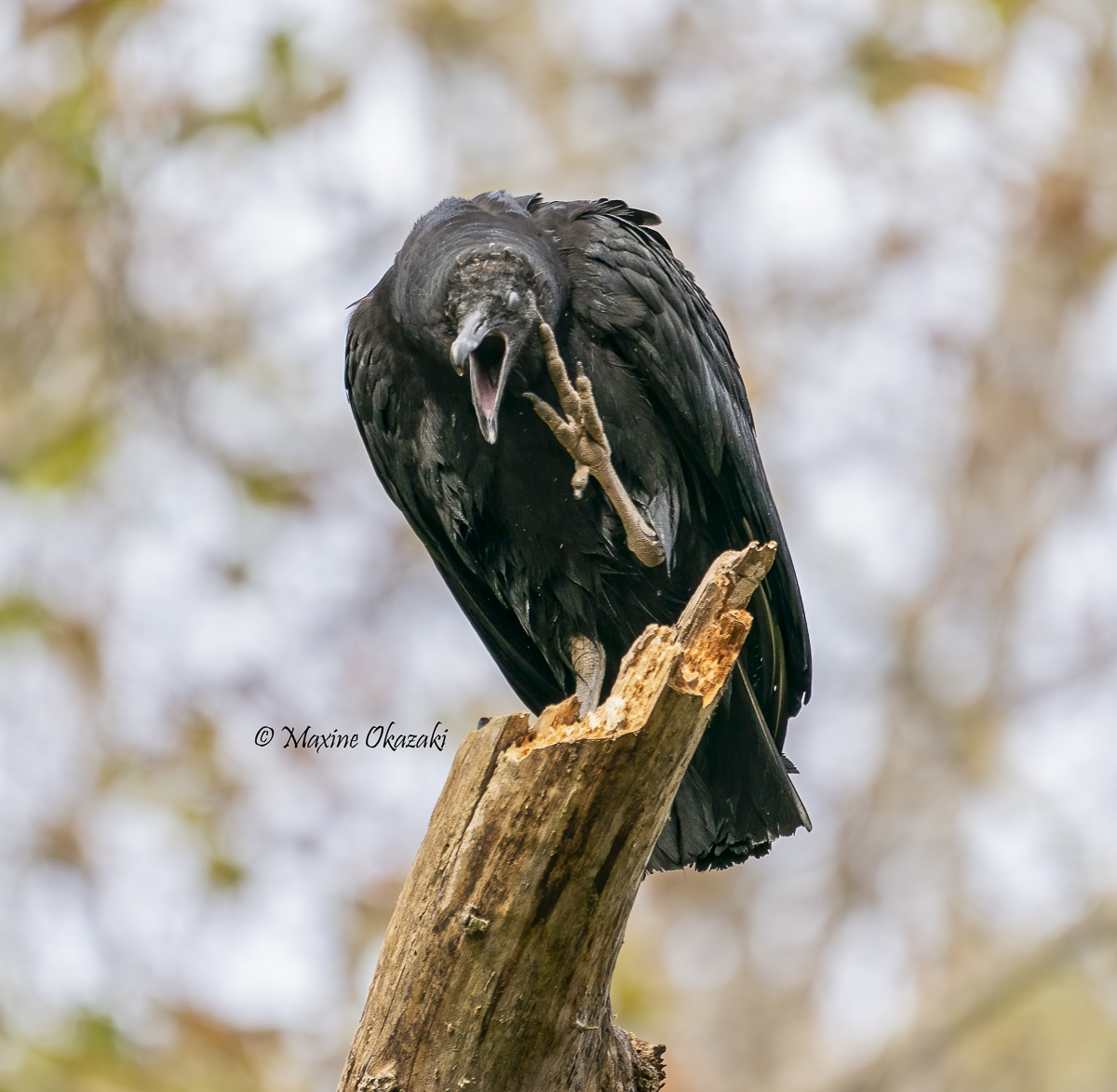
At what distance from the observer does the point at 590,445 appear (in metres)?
3.59

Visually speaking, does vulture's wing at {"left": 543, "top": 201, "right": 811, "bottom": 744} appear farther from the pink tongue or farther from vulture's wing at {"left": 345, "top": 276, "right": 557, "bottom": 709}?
vulture's wing at {"left": 345, "top": 276, "right": 557, "bottom": 709}

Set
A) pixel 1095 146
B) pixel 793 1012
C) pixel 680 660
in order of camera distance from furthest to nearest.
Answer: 1. pixel 793 1012
2. pixel 1095 146
3. pixel 680 660

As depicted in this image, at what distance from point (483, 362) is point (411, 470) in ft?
1.88

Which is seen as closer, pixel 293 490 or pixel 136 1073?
pixel 136 1073

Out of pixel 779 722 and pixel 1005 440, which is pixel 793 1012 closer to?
pixel 1005 440

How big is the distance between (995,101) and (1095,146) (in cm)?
114

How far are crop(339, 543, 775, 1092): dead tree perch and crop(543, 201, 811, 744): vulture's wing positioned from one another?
1198 millimetres

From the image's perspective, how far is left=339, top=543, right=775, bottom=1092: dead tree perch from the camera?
106 inches

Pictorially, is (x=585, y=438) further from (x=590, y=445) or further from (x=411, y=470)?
(x=411, y=470)

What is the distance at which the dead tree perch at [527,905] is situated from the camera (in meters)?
2.70

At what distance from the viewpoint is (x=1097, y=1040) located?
12953mm

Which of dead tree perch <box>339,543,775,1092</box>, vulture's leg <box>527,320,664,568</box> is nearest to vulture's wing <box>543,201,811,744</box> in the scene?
vulture's leg <box>527,320,664,568</box>

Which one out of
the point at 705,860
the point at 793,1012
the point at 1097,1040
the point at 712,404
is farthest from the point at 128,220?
the point at 1097,1040


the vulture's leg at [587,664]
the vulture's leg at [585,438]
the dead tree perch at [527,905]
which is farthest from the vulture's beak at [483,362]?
the dead tree perch at [527,905]
